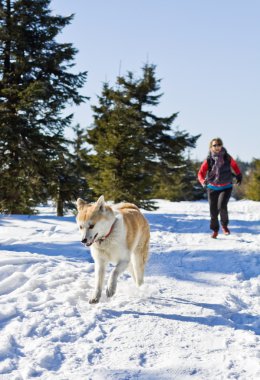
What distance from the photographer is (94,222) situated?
185 inches

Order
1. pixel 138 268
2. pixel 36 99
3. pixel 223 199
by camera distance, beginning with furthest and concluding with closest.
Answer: pixel 36 99 < pixel 223 199 < pixel 138 268

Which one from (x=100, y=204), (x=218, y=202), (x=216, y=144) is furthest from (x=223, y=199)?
(x=100, y=204)

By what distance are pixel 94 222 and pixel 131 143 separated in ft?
40.6

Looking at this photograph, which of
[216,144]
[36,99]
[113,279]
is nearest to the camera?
[113,279]

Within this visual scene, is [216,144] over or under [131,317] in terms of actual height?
over

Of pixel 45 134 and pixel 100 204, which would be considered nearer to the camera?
pixel 100 204

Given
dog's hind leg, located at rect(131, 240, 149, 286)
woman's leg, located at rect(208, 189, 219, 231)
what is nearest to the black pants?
woman's leg, located at rect(208, 189, 219, 231)

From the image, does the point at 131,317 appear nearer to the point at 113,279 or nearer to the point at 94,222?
the point at 113,279

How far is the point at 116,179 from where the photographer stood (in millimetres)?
16562

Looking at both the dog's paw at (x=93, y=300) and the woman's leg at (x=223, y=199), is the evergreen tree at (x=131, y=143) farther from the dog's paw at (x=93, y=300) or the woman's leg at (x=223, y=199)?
the dog's paw at (x=93, y=300)

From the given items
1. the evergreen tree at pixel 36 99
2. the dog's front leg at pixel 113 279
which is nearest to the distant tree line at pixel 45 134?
the evergreen tree at pixel 36 99

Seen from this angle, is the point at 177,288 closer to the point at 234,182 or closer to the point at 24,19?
the point at 234,182

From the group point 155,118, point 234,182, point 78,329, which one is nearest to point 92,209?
point 78,329

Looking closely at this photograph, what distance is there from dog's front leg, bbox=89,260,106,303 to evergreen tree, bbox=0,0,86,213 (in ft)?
31.6
